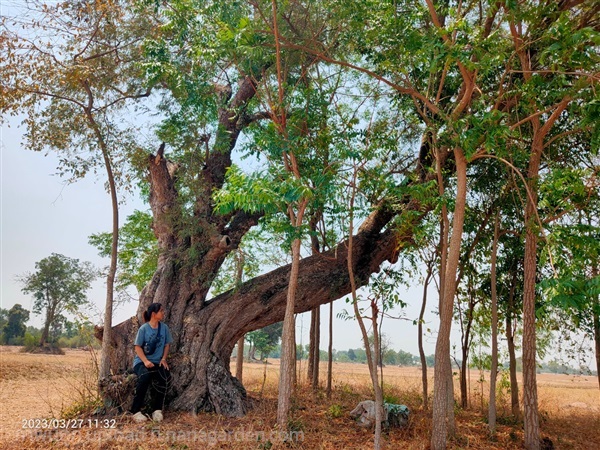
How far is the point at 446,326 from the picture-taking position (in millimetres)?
6523

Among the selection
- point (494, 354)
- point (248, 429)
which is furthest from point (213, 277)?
point (494, 354)

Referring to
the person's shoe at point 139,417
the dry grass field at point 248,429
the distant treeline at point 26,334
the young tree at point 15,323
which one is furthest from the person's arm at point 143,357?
the young tree at point 15,323

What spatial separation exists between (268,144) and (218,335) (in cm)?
345

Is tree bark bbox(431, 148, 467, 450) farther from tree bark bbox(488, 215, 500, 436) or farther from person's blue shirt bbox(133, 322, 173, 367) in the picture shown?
person's blue shirt bbox(133, 322, 173, 367)

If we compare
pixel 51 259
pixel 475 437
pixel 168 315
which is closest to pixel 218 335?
pixel 168 315

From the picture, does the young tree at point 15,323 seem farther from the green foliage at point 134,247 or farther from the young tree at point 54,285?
the green foliage at point 134,247

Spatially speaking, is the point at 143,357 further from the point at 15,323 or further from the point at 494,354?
the point at 15,323

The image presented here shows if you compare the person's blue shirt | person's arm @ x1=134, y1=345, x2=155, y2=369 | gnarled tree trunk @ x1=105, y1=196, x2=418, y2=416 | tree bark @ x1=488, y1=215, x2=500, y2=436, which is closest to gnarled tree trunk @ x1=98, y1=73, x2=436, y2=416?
gnarled tree trunk @ x1=105, y1=196, x2=418, y2=416

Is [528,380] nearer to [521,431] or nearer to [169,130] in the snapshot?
[521,431]

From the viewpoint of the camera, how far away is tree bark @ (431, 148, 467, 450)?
20.6ft

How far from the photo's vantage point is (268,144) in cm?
685

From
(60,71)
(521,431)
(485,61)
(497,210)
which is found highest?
(60,71)

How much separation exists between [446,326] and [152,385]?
4.13 meters

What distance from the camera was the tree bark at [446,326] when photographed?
628 cm
